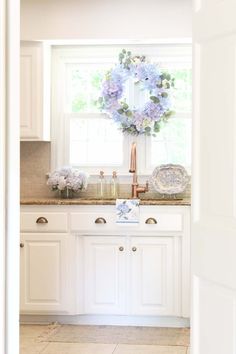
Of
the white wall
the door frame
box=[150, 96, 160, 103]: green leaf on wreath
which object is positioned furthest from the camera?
box=[150, 96, 160, 103]: green leaf on wreath

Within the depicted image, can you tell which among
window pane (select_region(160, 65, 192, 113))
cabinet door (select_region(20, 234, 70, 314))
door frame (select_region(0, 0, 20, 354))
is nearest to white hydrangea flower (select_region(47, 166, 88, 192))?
cabinet door (select_region(20, 234, 70, 314))

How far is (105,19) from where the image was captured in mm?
4816

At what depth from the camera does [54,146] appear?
529 cm

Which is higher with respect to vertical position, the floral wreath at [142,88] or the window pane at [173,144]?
the floral wreath at [142,88]

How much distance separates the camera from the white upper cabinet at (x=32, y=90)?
492 cm

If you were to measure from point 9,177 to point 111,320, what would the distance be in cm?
251

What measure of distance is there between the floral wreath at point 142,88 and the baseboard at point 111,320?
5.00 ft

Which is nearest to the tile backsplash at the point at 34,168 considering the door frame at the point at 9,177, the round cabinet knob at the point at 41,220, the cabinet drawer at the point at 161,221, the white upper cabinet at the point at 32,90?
the white upper cabinet at the point at 32,90

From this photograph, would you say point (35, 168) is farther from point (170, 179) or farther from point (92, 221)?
point (170, 179)

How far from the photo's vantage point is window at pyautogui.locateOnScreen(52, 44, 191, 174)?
5180 millimetres

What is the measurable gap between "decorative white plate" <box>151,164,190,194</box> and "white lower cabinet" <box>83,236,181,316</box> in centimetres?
46

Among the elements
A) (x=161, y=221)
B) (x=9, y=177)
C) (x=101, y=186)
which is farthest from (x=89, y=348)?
(x=9, y=177)

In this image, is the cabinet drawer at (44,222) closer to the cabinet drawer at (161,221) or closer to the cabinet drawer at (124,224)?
the cabinet drawer at (124,224)

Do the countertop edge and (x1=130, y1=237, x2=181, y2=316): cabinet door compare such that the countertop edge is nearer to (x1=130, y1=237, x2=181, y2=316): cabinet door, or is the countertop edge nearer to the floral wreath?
(x1=130, y1=237, x2=181, y2=316): cabinet door
